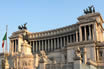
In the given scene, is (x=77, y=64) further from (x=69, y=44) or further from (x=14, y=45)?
(x=14, y=45)

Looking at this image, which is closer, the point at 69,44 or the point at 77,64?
the point at 77,64

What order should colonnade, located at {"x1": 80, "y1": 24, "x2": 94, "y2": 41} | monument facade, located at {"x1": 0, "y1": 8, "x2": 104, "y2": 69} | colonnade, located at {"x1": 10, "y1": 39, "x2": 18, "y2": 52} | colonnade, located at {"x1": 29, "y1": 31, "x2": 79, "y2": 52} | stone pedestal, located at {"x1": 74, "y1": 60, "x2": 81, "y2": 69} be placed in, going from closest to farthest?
stone pedestal, located at {"x1": 74, "y1": 60, "x2": 81, "y2": 69} → monument facade, located at {"x1": 0, "y1": 8, "x2": 104, "y2": 69} → colonnade, located at {"x1": 80, "y1": 24, "x2": 94, "y2": 41} → colonnade, located at {"x1": 29, "y1": 31, "x2": 79, "y2": 52} → colonnade, located at {"x1": 10, "y1": 39, "x2": 18, "y2": 52}

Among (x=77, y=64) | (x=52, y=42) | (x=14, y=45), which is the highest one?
(x=52, y=42)

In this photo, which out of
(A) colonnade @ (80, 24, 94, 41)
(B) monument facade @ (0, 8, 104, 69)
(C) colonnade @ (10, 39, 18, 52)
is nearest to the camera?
(B) monument facade @ (0, 8, 104, 69)

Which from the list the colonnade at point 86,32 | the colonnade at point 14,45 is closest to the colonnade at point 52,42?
the colonnade at point 86,32

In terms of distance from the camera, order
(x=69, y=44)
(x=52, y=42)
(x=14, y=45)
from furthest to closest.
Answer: (x=14, y=45) → (x=52, y=42) → (x=69, y=44)

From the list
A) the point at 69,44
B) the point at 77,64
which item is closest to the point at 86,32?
the point at 69,44

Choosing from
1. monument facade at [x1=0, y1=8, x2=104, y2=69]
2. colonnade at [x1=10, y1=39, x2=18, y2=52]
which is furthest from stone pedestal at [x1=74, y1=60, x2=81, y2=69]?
colonnade at [x1=10, y1=39, x2=18, y2=52]

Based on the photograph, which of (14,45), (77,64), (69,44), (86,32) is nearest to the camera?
(77,64)

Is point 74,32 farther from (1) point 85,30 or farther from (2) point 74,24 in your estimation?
(1) point 85,30

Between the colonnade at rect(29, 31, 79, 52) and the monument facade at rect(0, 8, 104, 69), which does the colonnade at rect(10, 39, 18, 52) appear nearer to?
the monument facade at rect(0, 8, 104, 69)

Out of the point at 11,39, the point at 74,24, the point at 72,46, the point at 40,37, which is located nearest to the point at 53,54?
the point at 72,46

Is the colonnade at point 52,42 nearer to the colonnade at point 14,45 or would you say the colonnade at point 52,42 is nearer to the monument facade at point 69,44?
the monument facade at point 69,44

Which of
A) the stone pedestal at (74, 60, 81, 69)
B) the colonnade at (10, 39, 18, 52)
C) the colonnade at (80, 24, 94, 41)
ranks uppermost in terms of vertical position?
the colonnade at (80, 24, 94, 41)
